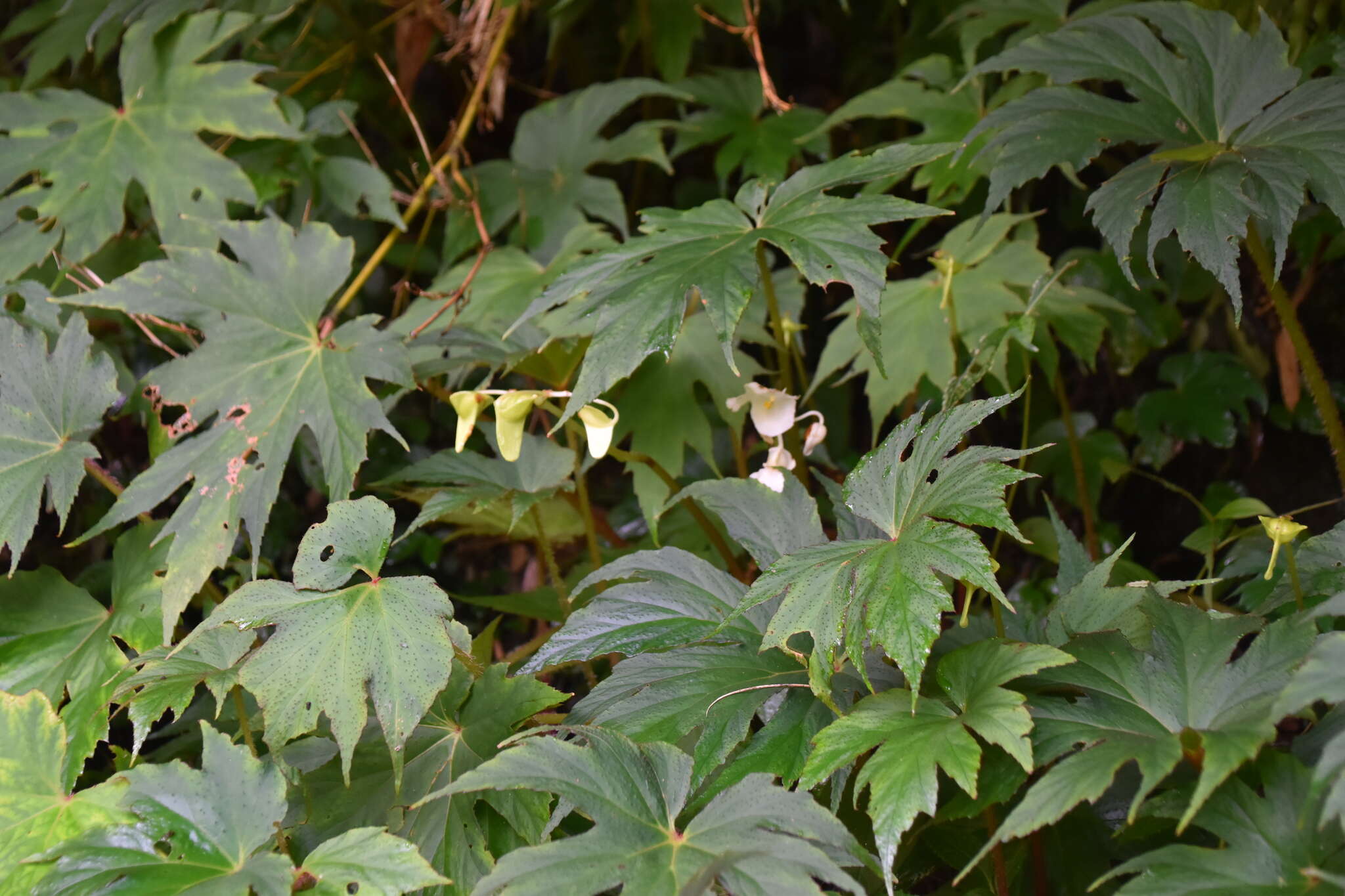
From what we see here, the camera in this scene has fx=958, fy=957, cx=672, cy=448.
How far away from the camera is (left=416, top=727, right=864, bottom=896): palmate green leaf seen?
25.5 inches

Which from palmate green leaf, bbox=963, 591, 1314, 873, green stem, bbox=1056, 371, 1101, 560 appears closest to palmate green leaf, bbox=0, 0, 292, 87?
green stem, bbox=1056, 371, 1101, 560

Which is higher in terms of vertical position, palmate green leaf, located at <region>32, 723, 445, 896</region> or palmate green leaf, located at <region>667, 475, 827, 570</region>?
palmate green leaf, located at <region>667, 475, 827, 570</region>

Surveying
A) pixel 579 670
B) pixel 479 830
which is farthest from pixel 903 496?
pixel 579 670

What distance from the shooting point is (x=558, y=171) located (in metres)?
1.79

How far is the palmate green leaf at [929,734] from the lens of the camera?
64 centimetres

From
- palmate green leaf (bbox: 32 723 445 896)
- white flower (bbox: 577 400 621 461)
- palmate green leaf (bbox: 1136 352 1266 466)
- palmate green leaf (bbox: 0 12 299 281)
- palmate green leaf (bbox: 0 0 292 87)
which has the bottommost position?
palmate green leaf (bbox: 1136 352 1266 466)

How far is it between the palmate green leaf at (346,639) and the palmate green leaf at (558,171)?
91cm

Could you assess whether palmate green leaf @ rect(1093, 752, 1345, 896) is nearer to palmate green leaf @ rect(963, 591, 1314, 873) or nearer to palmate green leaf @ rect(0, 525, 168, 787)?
palmate green leaf @ rect(963, 591, 1314, 873)

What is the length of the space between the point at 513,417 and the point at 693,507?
12.3 inches

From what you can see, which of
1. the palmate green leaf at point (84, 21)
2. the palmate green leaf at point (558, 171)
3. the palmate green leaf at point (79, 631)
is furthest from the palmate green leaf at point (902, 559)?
the palmate green leaf at point (84, 21)

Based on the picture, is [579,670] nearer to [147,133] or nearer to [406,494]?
[406,494]

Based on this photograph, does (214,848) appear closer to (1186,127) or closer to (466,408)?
(466,408)

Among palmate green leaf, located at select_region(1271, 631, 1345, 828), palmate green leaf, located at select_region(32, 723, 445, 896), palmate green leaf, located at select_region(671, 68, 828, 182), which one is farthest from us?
palmate green leaf, located at select_region(671, 68, 828, 182)

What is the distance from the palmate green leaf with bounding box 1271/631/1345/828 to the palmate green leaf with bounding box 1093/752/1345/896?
68mm
